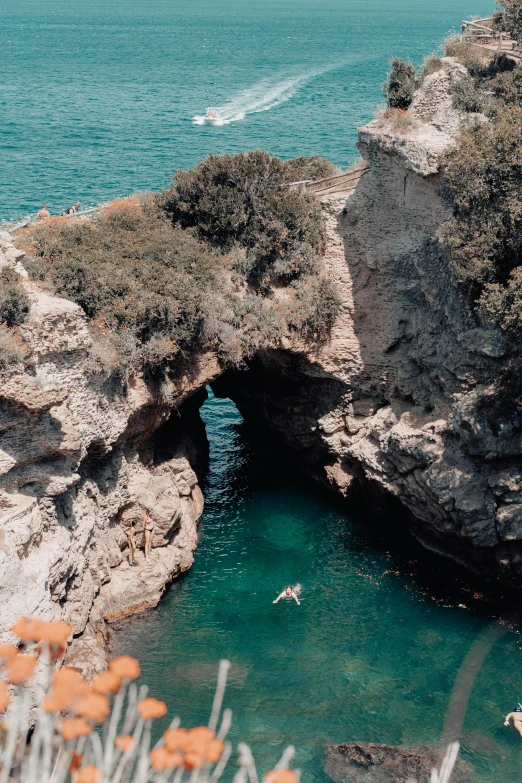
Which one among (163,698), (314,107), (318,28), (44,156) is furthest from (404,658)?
(318,28)

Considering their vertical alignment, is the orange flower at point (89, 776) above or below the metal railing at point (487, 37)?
below

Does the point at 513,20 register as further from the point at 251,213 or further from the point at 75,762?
the point at 75,762

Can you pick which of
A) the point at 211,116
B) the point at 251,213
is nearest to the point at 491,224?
the point at 251,213

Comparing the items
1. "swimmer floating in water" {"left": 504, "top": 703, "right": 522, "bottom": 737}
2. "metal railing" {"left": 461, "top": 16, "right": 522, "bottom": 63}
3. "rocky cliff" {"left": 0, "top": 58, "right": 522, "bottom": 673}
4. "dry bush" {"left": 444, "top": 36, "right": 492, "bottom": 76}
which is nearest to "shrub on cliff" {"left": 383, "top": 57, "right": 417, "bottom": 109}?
"rocky cliff" {"left": 0, "top": 58, "right": 522, "bottom": 673}

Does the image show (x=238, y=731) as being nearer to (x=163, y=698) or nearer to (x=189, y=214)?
(x=163, y=698)

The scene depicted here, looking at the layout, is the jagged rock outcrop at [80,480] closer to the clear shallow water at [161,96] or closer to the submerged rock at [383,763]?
the submerged rock at [383,763]

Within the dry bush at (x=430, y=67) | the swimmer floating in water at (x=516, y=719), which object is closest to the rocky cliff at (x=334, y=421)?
the dry bush at (x=430, y=67)
